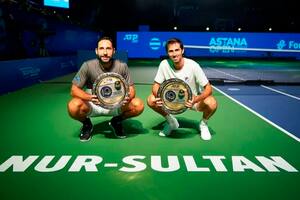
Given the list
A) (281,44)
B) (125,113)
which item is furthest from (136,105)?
(281,44)

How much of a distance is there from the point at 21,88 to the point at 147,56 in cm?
1535

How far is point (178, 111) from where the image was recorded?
4.27m

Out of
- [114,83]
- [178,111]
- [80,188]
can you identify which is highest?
[114,83]

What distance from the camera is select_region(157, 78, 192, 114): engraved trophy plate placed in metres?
4.18

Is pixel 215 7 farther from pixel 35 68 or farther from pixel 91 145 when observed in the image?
pixel 91 145

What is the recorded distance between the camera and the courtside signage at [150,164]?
136 inches

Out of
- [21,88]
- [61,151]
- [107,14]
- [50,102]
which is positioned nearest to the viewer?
[61,151]

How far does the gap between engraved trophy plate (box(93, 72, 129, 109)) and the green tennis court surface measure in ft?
1.76

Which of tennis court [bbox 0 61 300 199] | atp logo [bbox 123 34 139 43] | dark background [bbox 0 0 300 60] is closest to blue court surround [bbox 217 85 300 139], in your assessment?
tennis court [bbox 0 61 300 199]

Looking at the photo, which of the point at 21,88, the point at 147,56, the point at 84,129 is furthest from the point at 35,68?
the point at 147,56

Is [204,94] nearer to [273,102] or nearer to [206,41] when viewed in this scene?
[273,102]

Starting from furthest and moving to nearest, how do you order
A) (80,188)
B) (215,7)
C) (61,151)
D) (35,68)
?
1. (215,7)
2. (35,68)
3. (61,151)
4. (80,188)

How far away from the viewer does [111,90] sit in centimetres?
425

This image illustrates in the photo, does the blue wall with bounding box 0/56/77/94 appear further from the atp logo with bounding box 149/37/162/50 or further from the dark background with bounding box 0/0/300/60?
the dark background with bounding box 0/0/300/60
